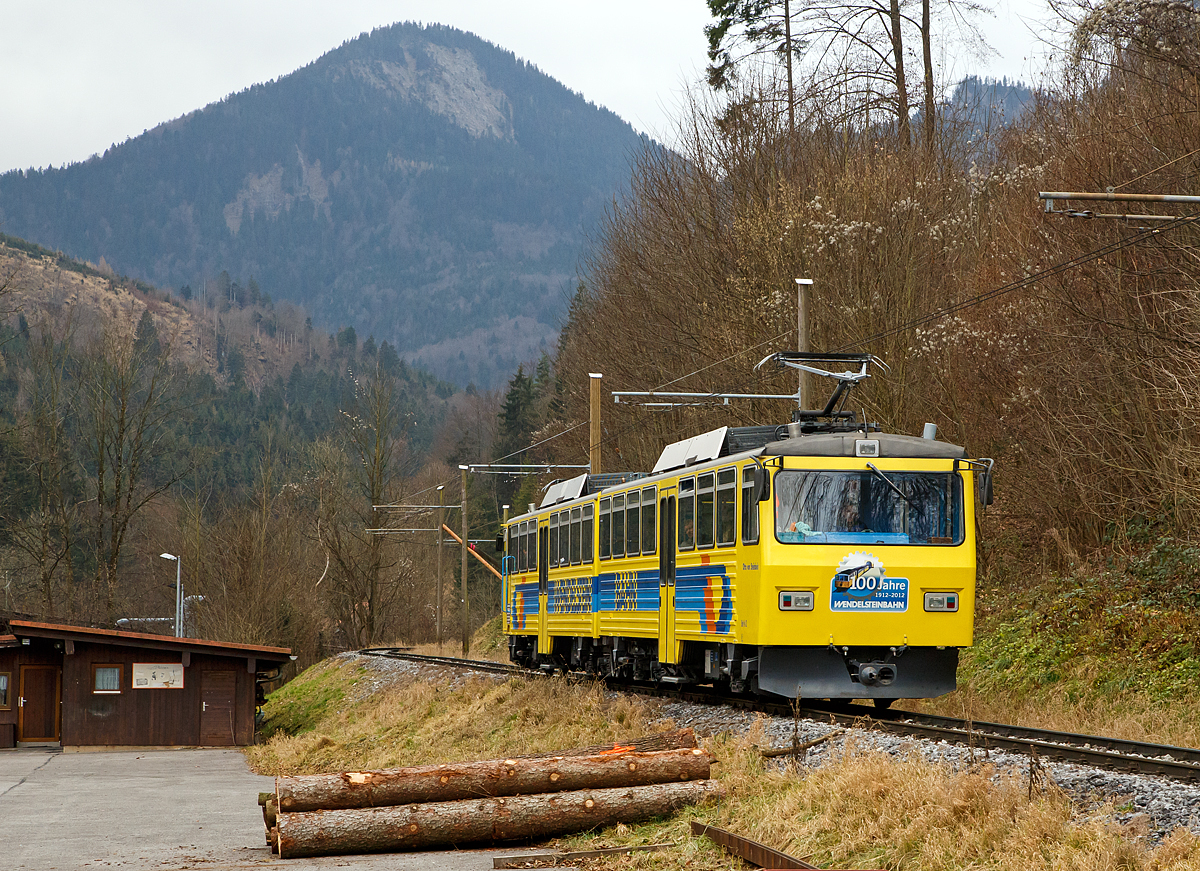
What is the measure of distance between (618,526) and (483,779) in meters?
8.93

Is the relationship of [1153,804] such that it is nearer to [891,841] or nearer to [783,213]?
[891,841]

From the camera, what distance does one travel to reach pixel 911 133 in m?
35.0

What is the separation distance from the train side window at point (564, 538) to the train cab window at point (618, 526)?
9.63ft

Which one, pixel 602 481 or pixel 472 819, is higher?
pixel 602 481

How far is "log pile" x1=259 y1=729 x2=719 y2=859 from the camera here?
1115 centimetres

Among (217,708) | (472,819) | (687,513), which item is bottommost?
(217,708)

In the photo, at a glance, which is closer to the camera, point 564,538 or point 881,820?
point 881,820

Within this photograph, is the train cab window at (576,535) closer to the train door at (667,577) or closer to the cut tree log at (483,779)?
the train door at (667,577)

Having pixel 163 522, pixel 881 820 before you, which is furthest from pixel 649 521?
pixel 163 522

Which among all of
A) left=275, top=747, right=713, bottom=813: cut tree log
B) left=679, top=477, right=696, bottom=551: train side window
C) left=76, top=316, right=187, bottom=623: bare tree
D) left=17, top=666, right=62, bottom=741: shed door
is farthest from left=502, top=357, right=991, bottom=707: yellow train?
left=76, top=316, right=187, bottom=623: bare tree

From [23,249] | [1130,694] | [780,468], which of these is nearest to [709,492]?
[780,468]

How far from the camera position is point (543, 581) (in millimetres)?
25547

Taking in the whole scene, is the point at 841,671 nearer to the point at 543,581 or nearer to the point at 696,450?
the point at 696,450

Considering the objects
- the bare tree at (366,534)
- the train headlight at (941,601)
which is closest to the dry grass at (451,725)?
the train headlight at (941,601)
